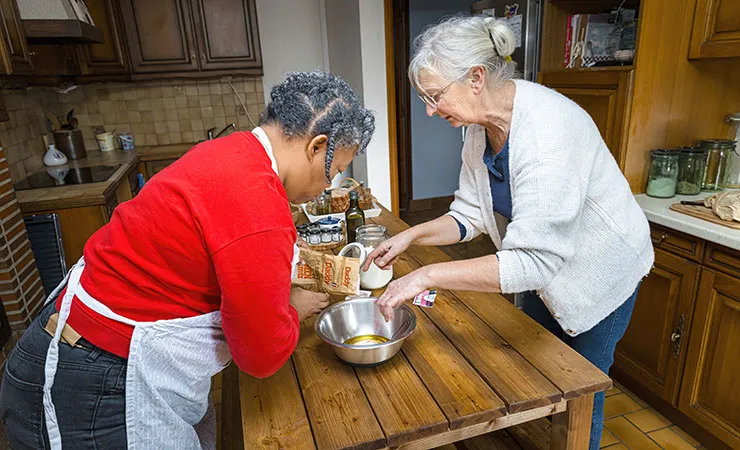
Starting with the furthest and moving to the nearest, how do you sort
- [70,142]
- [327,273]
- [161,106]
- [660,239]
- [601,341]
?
[161,106], [70,142], [660,239], [601,341], [327,273]

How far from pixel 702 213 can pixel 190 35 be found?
3.63 metres

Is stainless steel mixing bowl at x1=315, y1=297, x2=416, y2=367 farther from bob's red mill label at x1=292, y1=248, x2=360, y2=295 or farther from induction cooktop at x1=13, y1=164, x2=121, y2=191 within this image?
induction cooktop at x1=13, y1=164, x2=121, y2=191

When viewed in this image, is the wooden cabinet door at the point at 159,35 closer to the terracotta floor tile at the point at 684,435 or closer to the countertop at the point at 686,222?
the countertop at the point at 686,222

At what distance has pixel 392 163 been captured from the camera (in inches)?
133

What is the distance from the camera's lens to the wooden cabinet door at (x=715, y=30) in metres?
1.79

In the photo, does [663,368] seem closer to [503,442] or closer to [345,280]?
[503,442]

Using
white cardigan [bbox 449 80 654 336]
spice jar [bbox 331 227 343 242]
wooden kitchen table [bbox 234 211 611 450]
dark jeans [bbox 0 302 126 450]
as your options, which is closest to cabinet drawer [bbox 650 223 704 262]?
white cardigan [bbox 449 80 654 336]

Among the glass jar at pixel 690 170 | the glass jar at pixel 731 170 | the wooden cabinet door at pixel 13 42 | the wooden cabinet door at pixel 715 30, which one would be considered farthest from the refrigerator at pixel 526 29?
the wooden cabinet door at pixel 13 42

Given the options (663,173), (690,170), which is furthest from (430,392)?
(690,170)

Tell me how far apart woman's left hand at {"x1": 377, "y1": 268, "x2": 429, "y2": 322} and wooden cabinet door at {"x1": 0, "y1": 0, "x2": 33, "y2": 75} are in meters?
2.07

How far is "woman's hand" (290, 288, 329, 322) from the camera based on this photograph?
1144 mm

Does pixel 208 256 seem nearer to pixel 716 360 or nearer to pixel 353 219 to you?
pixel 353 219

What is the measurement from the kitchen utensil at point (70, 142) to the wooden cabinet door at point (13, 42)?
43.6 inches

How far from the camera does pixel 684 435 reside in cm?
197
